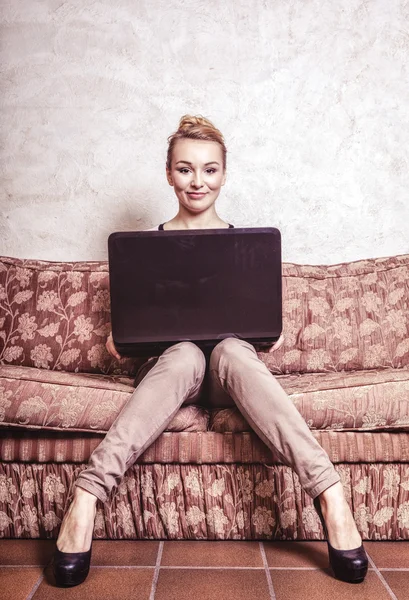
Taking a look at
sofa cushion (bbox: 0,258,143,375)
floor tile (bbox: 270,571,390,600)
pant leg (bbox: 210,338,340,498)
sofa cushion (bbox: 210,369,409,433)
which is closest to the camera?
floor tile (bbox: 270,571,390,600)

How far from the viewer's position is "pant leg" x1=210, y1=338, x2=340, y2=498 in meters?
1.25

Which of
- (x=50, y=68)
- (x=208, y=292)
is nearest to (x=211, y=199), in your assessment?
(x=208, y=292)

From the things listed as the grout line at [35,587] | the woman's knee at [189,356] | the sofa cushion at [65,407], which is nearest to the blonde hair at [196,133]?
the woman's knee at [189,356]

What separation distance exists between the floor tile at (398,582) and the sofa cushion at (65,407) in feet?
1.79

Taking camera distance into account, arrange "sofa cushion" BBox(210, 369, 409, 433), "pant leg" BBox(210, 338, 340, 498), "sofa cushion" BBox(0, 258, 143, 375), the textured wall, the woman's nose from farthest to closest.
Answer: the textured wall, "sofa cushion" BBox(0, 258, 143, 375), the woman's nose, "sofa cushion" BBox(210, 369, 409, 433), "pant leg" BBox(210, 338, 340, 498)

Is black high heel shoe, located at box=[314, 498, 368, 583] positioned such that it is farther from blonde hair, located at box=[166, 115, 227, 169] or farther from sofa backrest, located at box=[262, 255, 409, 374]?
blonde hair, located at box=[166, 115, 227, 169]

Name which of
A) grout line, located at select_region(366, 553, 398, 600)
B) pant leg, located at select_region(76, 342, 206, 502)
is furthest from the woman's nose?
grout line, located at select_region(366, 553, 398, 600)

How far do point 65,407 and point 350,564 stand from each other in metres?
0.76

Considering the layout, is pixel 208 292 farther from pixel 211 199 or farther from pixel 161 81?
pixel 161 81

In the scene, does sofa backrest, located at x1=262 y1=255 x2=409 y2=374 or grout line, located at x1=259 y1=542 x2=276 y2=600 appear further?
sofa backrest, located at x1=262 y1=255 x2=409 y2=374

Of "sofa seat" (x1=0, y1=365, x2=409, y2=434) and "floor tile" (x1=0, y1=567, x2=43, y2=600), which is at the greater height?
"sofa seat" (x1=0, y1=365, x2=409, y2=434)

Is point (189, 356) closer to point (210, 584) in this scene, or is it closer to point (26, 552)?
point (210, 584)

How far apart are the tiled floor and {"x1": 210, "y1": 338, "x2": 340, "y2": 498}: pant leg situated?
7.6 inches

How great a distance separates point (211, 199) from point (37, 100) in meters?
1.06
